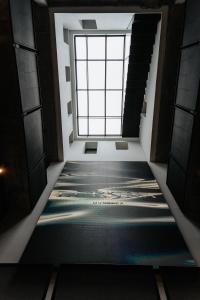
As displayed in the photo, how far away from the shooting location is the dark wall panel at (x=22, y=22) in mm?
3660

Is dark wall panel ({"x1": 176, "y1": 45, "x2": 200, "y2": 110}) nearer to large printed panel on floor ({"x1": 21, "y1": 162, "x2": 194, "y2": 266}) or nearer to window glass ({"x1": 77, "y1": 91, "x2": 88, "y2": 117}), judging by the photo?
large printed panel on floor ({"x1": 21, "y1": 162, "x2": 194, "y2": 266})

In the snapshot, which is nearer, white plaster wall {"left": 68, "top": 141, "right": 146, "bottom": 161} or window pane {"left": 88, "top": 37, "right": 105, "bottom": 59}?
white plaster wall {"left": 68, "top": 141, "right": 146, "bottom": 161}

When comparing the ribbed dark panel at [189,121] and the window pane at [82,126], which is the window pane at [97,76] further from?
the ribbed dark panel at [189,121]

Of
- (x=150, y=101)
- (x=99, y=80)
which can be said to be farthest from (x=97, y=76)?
(x=150, y=101)

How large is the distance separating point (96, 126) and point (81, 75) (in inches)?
84.4

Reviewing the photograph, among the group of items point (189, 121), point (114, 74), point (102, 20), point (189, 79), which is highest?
point (102, 20)

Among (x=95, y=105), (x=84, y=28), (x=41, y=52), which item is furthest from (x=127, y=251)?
(x=84, y=28)

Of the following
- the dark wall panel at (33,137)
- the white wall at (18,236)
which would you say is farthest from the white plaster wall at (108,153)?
the white wall at (18,236)

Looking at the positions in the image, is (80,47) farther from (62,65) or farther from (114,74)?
(62,65)

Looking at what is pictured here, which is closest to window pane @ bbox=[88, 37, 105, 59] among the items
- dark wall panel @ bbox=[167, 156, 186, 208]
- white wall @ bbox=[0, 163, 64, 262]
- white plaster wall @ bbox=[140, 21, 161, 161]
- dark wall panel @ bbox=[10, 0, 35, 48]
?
white plaster wall @ bbox=[140, 21, 161, 161]

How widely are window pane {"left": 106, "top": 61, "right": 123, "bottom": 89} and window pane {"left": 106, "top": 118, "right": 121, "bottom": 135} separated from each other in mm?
1407

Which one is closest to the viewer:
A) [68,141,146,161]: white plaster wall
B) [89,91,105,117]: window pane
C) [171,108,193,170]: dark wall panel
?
[171,108,193,170]: dark wall panel

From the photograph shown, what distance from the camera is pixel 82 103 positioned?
9320 millimetres

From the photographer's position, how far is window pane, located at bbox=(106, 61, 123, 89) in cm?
884
